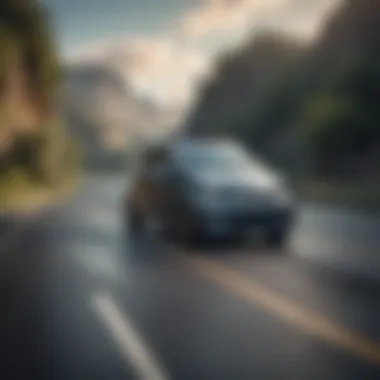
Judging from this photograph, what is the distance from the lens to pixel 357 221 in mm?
8469

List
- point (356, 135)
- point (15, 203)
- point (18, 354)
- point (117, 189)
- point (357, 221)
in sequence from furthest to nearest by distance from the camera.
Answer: point (15, 203) < point (357, 221) < point (117, 189) < point (356, 135) < point (18, 354)

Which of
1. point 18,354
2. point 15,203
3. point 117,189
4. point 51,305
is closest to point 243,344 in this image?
point 18,354

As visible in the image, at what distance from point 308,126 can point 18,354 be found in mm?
2251

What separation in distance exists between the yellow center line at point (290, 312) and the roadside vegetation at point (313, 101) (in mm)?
805

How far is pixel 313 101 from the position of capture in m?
6.28

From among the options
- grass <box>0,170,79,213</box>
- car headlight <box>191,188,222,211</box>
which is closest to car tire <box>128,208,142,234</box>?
car headlight <box>191,188,222,211</box>

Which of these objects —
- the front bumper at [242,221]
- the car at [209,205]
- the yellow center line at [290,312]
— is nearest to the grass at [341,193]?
the yellow center line at [290,312]

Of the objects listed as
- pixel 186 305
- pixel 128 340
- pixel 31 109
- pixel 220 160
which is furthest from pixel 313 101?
pixel 220 160

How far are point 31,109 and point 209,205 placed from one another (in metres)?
3.10

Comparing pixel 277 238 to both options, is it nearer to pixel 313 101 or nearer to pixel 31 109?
pixel 31 109

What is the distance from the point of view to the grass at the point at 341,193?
680 centimetres

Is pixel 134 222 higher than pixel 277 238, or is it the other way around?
pixel 277 238

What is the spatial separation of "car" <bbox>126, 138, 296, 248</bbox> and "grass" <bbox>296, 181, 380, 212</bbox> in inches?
71.9

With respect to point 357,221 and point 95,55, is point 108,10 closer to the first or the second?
point 95,55
